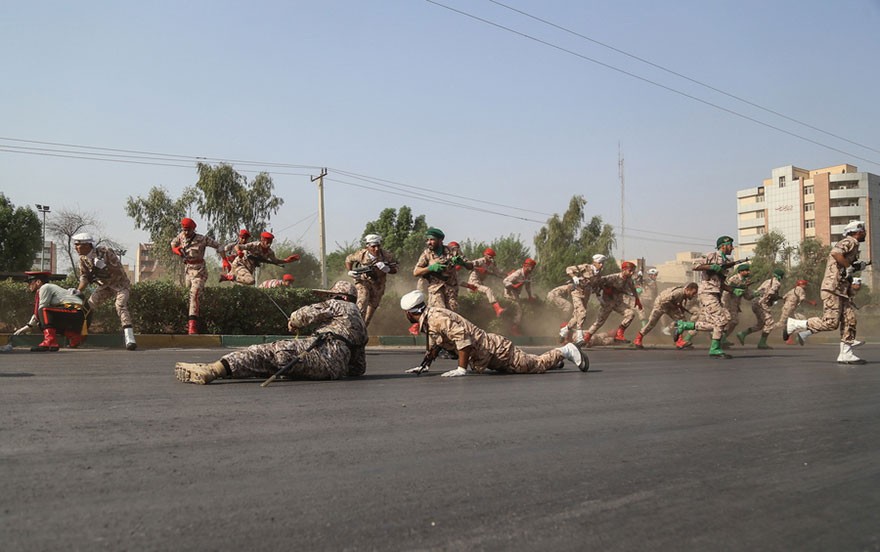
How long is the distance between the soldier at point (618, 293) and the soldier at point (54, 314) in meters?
10.8

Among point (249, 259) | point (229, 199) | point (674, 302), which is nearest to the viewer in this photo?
point (249, 259)

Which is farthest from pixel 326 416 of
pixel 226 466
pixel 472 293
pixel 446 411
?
pixel 472 293

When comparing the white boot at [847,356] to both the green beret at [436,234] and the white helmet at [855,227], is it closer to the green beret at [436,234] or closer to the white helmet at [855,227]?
the white helmet at [855,227]

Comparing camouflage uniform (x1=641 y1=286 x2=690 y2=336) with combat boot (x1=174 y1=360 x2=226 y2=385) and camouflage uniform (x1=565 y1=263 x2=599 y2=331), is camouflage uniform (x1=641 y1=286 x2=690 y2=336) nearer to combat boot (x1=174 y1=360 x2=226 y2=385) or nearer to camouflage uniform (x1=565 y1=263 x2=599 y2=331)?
camouflage uniform (x1=565 y1=263 x2=599 y2=331)

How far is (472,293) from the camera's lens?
1991 cm

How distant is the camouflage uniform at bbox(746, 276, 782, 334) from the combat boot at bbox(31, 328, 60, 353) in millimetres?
16112

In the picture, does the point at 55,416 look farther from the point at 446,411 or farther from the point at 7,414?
the point at 446,411

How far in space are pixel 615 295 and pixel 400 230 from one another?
131 ft

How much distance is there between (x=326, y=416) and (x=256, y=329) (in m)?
9.93

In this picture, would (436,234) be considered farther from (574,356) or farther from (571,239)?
(571,239)

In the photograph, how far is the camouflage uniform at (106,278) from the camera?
11.9 m

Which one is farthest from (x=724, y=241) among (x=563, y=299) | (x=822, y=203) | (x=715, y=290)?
(x=822, y=203)

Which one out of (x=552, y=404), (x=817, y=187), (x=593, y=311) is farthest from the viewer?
(x=817, y=187)

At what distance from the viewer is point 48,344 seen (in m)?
11.1
